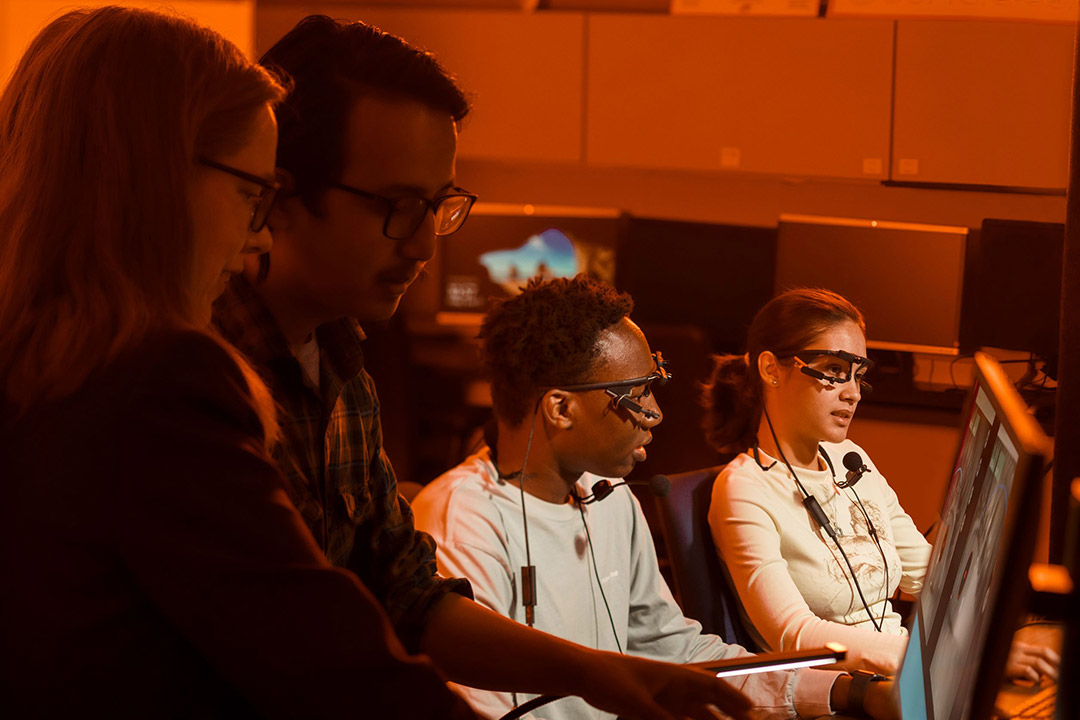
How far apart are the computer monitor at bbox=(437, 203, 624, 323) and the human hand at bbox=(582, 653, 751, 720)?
2.61 metres

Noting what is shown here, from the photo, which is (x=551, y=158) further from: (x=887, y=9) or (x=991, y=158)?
(x=991, y=158)

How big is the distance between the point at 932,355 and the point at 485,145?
2.46 meters

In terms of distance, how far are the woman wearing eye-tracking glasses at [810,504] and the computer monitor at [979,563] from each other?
167 mm

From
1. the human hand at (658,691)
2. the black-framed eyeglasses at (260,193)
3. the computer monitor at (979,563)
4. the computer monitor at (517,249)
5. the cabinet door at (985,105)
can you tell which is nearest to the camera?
the computer monitor at (979,563)

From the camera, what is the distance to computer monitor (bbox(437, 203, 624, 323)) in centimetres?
372

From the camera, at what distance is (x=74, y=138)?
32.1 inches

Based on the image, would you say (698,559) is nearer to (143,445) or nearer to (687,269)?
(143,445)

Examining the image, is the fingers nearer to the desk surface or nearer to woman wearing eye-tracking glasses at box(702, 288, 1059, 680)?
the desk surface

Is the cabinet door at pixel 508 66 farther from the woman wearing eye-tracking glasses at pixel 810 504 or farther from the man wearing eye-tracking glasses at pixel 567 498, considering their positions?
the woman wearing eye-tracking glasses at pixel 810 504

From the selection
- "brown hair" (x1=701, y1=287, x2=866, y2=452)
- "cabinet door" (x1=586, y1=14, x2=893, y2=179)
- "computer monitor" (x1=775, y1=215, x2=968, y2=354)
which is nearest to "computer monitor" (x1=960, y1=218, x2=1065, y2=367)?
"computer monitor" (x1=775, y1=215, x2=968, y2=354)

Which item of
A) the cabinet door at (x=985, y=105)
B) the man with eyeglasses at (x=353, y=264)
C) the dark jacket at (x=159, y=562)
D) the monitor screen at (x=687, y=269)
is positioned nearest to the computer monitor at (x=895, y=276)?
the cabinet door at (x=985, y=105)

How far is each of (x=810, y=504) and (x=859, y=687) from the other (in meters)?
0.20

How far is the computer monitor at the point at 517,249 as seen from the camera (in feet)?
12.2

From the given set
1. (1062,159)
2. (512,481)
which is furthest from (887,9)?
(512,481)
